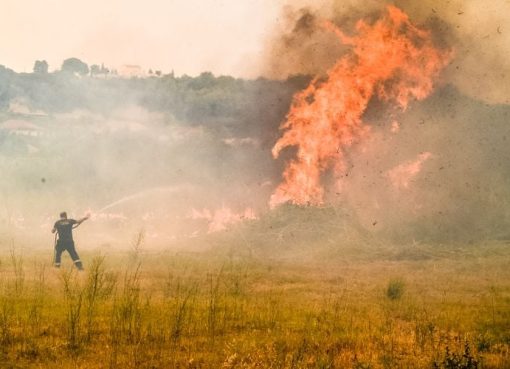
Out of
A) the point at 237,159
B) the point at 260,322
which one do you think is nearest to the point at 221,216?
the point at 237,159

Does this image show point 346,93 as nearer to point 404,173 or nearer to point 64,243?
point 404,173

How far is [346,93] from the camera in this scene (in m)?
30.6

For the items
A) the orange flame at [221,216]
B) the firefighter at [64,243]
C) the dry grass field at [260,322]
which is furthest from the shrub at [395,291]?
the orange flame at [221,216]

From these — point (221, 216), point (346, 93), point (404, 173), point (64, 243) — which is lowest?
point (64, 243)

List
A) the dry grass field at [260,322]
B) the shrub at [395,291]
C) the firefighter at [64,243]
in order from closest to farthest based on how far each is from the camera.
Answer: the dry grass field at [260,322], the shrub at [395,291], the firefighter at [64,243]

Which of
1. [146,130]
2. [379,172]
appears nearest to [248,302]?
[379,172]

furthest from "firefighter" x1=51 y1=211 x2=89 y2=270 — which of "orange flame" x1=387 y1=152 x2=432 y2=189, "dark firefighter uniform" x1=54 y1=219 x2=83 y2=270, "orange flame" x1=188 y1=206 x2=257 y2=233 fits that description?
"orange flame" x1=387 y1=152 x2=432 y2=189

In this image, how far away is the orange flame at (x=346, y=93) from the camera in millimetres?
30672

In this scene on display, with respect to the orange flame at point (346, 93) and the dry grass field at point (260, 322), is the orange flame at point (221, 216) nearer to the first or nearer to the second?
the orange flame at point (346, 93)

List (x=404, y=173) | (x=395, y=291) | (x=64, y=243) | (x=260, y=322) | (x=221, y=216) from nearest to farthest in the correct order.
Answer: (x=260, y=322), (x=395, y=291), (x=64, y=243), (x=404, y=173), (x=221, y=216)

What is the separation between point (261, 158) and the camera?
42.1 metres

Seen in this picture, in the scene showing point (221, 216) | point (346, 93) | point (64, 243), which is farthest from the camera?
point (221, 216)

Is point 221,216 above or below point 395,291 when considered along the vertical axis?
above

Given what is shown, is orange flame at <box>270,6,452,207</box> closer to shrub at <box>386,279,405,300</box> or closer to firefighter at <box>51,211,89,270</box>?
firefighter at <box>51,211,89,270</box>
